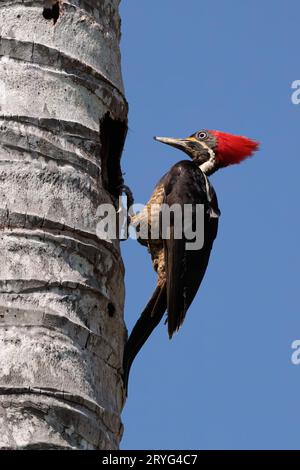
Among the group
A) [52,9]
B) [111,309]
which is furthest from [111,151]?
[111,309]

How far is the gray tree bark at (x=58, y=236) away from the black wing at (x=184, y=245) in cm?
81

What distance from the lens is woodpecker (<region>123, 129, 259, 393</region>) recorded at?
14.8 ft

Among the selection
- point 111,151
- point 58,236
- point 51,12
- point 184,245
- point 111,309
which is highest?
point 51,12

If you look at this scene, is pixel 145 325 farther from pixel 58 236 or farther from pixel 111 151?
pixel 58 236

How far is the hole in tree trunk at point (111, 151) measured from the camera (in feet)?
12.7

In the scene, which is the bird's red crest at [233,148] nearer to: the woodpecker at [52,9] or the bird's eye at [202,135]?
the bird's eye at [202,135]

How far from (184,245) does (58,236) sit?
1.75 m

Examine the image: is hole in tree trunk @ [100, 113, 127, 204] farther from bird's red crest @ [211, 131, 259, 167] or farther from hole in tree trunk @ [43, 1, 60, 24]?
bird's red crest @ [211, 131, 259, 167]

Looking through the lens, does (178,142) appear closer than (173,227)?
No

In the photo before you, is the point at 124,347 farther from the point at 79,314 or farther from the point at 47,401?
the point at 47,401

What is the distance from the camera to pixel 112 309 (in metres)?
3.46

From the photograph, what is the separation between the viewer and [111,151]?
424 cm

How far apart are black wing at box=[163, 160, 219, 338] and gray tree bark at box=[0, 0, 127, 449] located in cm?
81

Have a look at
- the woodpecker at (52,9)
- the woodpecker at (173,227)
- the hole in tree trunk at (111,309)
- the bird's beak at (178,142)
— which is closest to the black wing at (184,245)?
the woodpecker at (173,227)
